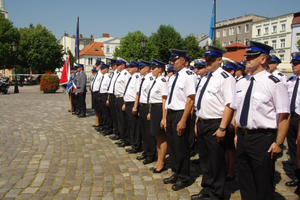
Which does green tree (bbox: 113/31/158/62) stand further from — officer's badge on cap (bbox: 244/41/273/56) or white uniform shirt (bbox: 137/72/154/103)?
officer's badge on cap (bbox: 244/41/273/56)

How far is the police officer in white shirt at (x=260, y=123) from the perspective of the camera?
122 inches

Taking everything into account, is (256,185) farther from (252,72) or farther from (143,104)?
(143,104)

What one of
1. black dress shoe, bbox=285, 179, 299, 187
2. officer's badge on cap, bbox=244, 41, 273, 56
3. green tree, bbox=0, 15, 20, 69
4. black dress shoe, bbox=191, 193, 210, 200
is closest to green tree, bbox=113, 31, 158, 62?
green tree, bbox=0, 15, 20, 69

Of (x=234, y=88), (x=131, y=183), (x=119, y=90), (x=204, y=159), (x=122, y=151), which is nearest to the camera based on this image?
(x=234, y=88)

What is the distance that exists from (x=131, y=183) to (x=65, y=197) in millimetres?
1104

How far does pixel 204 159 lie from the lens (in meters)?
4.13

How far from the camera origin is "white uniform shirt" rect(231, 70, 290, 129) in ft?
10.1

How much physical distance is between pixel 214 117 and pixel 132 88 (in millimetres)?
3247

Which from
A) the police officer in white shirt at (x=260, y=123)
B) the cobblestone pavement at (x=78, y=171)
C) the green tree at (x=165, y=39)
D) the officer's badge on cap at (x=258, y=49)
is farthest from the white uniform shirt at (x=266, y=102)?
the green tree at (x=165, y=39)

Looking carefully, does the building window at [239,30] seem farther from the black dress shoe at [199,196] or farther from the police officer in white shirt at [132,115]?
the black dress shoe at [199,196]

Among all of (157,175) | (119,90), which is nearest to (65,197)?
(157,175)

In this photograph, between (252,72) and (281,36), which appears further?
(281,36)

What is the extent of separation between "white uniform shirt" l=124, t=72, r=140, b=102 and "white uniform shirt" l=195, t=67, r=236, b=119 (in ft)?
9.91

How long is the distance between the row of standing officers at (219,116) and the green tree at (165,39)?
48074 millimetres
